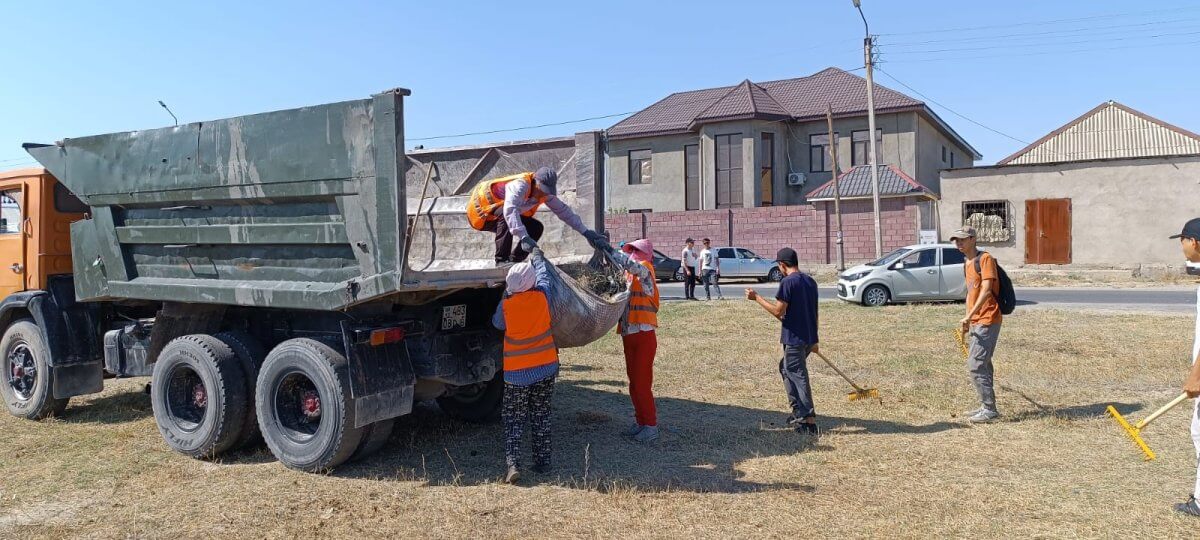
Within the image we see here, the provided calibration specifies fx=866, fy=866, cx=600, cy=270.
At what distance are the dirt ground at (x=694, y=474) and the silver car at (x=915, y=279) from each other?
25.1 feet

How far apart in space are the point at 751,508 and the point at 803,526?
0.38 m

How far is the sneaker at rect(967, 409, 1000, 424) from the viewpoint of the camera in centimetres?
713

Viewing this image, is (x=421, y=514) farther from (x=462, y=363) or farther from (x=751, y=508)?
(x=751, y=508)

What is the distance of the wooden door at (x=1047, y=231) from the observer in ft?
86.9

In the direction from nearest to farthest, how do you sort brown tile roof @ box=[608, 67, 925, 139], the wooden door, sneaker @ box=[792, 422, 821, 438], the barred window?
sneaker @ box=[792, 422, 821, 438] → the wooden door → the barred window → brown tile roof @ box=[608, 67, 925, 139]

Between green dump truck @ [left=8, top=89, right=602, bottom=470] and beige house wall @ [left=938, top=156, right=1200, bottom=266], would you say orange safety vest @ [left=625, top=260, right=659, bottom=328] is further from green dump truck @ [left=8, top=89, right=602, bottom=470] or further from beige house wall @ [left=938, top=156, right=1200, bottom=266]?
beige house wall @ [left=938, top=156, right=1200, bottom=266]

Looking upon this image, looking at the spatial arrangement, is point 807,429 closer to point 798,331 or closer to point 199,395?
point 798,331

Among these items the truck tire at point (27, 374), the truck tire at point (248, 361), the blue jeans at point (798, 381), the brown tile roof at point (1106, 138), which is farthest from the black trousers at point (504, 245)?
the brown tile roof at point (1106, 138)

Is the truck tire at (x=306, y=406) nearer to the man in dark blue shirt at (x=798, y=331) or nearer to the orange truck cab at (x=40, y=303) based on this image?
the orange truck cab at (x=40, y=303)

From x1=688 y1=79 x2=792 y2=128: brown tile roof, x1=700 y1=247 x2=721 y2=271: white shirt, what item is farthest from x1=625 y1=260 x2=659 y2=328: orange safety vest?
x1=688 y1=79 x2=792 y2=128: brown tile roof

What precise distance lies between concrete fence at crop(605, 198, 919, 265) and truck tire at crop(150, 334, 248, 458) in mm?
24452

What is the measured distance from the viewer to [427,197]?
23.7 feet

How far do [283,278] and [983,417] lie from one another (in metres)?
5.58

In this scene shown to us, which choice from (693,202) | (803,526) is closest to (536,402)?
(803,526)
